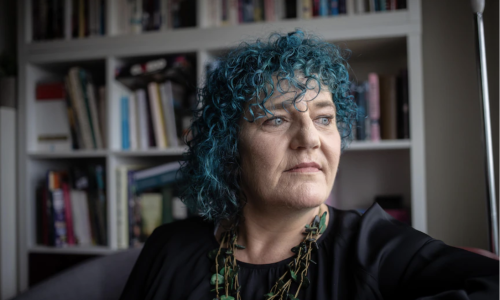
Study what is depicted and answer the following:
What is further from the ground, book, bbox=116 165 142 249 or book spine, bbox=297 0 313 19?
book spine, bbox=297 0 313 19

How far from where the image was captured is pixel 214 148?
1.01m

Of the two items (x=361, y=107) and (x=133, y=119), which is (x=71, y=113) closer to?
(x=133, y=119)

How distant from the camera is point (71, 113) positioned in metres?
1.96

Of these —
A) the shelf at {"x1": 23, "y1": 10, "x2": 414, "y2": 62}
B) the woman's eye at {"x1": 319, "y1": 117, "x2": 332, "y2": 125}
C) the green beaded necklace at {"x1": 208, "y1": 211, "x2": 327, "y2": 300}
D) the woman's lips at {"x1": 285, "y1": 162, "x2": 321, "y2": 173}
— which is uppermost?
the shelf at {"x1": 23, "y1": 10, "x2": 414, "y2": 62}

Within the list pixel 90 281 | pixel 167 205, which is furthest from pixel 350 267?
pixel 167 205

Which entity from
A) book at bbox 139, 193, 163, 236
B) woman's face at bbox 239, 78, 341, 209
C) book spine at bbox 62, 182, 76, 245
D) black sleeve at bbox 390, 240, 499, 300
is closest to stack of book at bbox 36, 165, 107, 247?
book spine at bbox 62, 182, 76, 245

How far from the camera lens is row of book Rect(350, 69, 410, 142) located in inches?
63.7

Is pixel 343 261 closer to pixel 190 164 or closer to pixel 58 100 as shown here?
pixel 190 164

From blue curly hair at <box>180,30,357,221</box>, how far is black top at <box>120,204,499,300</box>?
0.52 feet

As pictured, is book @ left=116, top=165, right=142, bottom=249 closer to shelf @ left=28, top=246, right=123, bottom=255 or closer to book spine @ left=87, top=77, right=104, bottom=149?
shelf @ left=28, top=246, right=123, bottom=255

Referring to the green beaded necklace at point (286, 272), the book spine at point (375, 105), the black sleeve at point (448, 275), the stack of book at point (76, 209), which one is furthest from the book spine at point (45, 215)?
the black sleeve at point (448, 275)

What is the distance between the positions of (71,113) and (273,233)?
1506mm

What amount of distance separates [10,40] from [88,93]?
2.91 ft

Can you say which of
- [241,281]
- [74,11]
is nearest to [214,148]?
[241,281]
